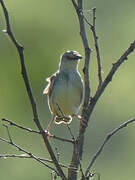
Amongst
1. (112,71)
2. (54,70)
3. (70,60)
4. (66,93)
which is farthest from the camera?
(54,70)

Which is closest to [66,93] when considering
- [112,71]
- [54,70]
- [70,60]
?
[70,60]

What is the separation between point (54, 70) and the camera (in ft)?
66.9

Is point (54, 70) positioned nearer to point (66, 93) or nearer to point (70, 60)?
point (70, 60)

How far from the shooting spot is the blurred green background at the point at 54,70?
55.5 ft

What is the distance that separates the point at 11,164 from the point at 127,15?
835 centimetres

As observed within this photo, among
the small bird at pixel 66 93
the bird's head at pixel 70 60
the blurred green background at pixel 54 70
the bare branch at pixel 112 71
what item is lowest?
the blurred green background at pixel 54 70

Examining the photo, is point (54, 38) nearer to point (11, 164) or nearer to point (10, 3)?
point (10, 3)

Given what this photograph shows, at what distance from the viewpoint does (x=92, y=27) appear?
11.6 ft

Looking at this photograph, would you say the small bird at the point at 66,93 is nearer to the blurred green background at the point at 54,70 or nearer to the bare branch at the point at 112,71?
the bare branch at the point at 112,71

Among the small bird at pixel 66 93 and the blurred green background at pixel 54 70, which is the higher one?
the small bird at pixel 66 93

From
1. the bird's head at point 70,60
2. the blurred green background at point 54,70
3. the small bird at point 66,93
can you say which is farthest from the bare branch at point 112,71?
the blurred green background at point 54,70

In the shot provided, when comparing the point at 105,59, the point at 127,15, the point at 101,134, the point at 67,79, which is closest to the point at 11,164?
the point at 101,134

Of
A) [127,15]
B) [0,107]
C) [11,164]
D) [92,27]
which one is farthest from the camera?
[127,15]

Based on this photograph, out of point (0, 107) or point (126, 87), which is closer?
point (0, 107)
